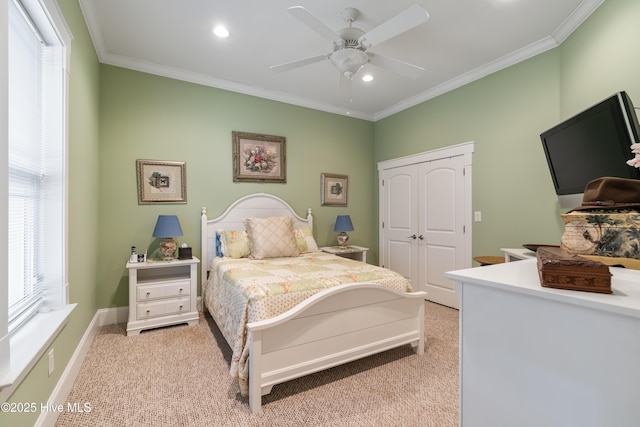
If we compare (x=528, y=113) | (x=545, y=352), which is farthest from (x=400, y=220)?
(x=545, y=352)

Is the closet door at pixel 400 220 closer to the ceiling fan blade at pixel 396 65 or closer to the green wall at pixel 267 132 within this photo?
the green wall at pixel 267 132

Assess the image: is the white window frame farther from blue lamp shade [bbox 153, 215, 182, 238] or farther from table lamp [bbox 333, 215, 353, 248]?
table lamp [bbox 333, 215, 353, 248]

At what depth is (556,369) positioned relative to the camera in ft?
2.28

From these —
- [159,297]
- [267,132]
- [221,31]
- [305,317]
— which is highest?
[221,31]

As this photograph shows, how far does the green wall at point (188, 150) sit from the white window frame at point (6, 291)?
134cm

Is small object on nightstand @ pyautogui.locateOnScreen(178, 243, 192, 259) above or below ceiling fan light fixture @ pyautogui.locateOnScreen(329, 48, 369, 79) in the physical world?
below

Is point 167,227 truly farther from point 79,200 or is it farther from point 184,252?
point 79,200

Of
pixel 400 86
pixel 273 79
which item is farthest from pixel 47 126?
pixel 400 86

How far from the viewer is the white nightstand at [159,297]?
108 inches

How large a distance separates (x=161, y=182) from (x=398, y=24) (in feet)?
9.31

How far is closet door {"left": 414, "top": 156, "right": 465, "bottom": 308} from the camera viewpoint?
3477mm

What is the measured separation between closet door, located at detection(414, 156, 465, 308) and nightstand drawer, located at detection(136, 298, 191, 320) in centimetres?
296

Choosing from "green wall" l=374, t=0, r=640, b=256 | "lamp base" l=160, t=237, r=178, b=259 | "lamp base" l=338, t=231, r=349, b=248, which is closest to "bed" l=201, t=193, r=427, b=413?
"lamp base" l=160, t=237, r=178, b=259

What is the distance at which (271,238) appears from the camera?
323 cm
